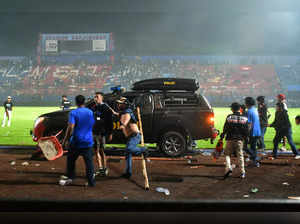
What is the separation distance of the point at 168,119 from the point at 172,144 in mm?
822

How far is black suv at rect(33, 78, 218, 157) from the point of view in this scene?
33.1 feet

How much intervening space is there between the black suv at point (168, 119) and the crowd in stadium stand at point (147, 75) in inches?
1820

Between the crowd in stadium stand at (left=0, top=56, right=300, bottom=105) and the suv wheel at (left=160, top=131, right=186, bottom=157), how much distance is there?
4683 centimetres

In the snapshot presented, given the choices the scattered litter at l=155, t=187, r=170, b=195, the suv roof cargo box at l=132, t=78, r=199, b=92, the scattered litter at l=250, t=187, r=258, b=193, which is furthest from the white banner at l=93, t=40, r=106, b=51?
the scattered litter at l=250, t=187, r=258, b=193

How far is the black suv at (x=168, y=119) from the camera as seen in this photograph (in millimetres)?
10102

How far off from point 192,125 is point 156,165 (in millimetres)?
2044

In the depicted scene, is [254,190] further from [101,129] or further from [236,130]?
[101,129]

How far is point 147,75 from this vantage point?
62.7m

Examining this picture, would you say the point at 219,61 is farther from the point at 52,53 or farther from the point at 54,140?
the point at 54,140

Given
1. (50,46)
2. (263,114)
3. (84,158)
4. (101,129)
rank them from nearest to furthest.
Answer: (84,158) < (101,129) < (263,114) < (50,46)

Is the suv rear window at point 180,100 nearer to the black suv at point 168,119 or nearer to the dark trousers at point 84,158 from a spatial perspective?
the black suv at point 168,119

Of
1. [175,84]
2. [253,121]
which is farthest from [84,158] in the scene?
[175,84]

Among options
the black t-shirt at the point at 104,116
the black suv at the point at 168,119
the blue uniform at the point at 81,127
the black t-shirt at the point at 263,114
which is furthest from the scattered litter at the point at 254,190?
the black t-shirt at the point at 263,114

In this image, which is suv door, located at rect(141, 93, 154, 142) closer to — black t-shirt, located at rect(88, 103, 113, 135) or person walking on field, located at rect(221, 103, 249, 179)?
black t-shirt, located at rect(88, 103, 113, 135)
